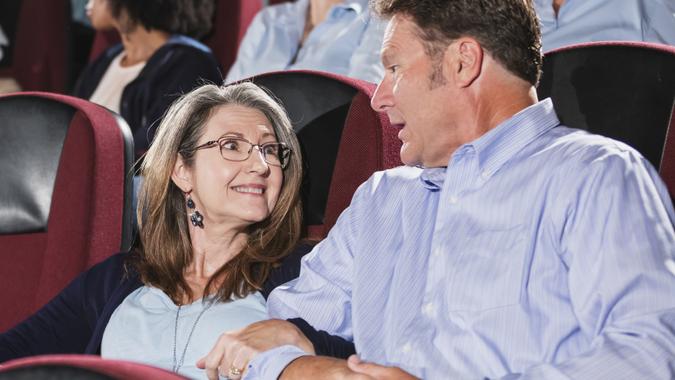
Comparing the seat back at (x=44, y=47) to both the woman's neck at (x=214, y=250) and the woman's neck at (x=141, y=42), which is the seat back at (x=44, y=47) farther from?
the woman's neck at (x=214, y=250)

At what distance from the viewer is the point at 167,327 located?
142 centimetres

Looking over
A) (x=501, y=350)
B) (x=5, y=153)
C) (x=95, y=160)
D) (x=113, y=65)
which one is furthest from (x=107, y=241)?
(x=113, y=65)

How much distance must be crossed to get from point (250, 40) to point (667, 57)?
140 cm

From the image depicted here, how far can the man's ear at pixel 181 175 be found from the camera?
1.53 m

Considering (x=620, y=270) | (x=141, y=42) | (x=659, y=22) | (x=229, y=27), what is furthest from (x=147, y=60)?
(x=620, y=270)

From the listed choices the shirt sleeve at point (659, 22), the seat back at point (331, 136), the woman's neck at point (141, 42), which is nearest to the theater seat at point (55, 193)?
the seat back at point (331, 136)

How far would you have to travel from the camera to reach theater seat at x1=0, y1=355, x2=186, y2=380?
792 millimetres

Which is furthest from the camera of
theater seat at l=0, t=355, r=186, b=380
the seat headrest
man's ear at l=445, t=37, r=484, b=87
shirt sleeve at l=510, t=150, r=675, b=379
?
the seat headrest

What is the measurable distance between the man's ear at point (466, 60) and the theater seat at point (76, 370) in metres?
0.48

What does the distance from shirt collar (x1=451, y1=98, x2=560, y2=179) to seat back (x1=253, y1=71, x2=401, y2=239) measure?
0.90ft

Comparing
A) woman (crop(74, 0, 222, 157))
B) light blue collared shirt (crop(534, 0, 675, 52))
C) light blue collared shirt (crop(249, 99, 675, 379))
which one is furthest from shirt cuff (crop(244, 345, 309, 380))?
woman (crop(74, 0, 222, 157))

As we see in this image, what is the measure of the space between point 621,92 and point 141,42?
5.29ft

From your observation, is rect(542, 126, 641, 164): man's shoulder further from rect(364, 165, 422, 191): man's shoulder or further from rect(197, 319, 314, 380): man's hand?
rect(197, 319, 314, 380): man's hand

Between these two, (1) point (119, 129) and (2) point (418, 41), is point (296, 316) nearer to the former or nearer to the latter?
(2) point (418, 41)
